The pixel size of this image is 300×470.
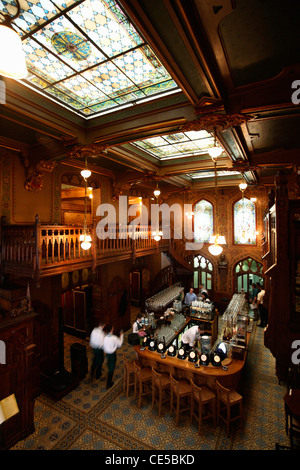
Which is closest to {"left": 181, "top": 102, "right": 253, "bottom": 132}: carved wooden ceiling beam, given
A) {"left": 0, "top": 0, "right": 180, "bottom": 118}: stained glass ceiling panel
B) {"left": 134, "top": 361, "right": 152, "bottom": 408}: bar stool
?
{"left": 0, "top": 0, "right": 180, "bottom": 118}: stained glass ceiling panel

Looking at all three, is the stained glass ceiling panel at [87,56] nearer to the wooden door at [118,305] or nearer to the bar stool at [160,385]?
the bar stool at [160,385]

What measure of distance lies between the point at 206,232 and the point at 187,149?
6.58 m

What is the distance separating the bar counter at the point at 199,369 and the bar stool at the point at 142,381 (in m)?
0.28

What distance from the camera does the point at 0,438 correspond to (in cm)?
481

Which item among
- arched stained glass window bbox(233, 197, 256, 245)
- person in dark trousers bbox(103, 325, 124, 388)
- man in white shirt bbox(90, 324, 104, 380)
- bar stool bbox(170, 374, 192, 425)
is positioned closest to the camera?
bar stool bbox(170, 374, 192, 425)

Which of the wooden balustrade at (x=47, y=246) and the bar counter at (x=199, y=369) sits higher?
the wooden balustrade at (x=47, y=246)

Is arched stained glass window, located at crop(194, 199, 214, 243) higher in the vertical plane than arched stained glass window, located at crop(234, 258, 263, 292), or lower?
higher

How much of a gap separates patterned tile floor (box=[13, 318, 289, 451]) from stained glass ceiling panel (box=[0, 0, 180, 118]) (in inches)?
300

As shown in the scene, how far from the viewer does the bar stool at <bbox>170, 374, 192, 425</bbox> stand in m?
5.56
